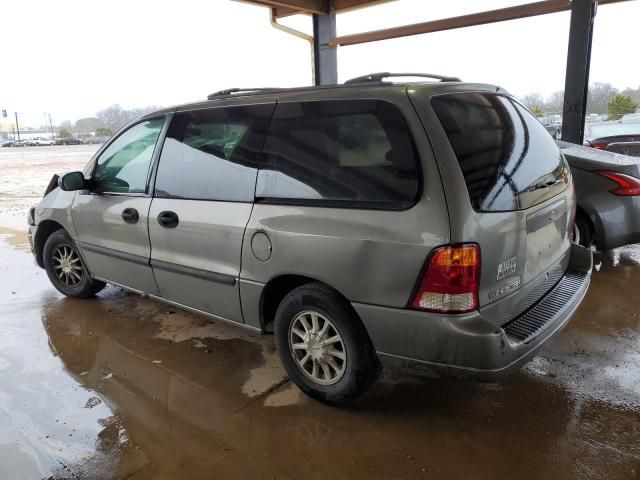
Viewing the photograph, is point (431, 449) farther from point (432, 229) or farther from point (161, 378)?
point (161, 378)

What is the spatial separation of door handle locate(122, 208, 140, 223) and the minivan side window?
5.8 inches

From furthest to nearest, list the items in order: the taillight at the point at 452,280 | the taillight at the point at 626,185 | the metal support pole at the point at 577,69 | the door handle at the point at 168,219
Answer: the metal support pole at the point at 577,69, the taillight at the point at 626,185, the door handle at the point at 168,219, the taillight at the point at 452,280

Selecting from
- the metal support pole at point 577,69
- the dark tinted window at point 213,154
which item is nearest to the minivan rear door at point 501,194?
the dark tinted window at point 213,154

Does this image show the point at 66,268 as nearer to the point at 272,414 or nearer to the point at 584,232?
the point at 272,414

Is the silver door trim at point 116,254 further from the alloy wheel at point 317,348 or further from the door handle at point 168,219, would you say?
the alloy wheel at point 317,348

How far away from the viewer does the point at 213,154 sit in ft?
9.96

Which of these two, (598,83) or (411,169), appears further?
(598,83)

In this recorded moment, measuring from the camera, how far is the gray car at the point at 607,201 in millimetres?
4477

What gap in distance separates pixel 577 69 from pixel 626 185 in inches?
128

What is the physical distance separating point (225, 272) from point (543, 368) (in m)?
2.06

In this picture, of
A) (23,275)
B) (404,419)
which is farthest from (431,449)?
(23,275)

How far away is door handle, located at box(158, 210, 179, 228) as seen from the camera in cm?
316

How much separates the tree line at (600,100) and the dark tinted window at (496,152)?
16.5 feet

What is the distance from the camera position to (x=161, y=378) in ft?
10.2
